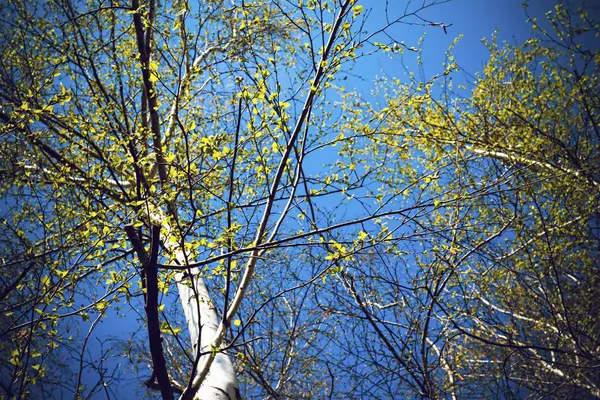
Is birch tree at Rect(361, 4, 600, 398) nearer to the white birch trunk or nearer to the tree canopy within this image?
the tree canopy

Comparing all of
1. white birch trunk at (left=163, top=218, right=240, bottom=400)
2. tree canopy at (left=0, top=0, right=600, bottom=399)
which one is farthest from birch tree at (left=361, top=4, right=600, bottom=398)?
white birch trunk at (left=163, top=218, right=240, bottom=400)

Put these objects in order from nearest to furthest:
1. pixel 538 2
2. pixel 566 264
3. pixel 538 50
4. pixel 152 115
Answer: pixel 152 115 < pixel 538 50 < pixel 566 264 < pixel 538 2

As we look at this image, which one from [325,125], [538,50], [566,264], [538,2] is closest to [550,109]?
[538,50]

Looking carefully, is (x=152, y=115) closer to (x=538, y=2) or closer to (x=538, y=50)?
(x=538, y=50)

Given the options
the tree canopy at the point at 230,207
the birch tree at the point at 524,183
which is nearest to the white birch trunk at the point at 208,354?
the tree canopy at the point at 230,207

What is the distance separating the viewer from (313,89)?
2221mm

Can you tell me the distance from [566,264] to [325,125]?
4.50 m

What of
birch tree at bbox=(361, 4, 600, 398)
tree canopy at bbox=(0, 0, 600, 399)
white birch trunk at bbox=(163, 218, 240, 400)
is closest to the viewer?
tree canopy at bbox=(0, 0, 600, 399)

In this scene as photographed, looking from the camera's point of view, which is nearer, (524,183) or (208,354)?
(208,354)

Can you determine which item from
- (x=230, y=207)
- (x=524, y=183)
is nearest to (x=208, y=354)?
(x=230, y=207)

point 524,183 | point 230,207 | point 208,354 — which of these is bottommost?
point 208,354

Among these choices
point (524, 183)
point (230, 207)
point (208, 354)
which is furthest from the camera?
point (524, 183)

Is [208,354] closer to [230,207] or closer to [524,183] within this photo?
[230,207]

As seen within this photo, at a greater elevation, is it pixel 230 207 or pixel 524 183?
pixel 524 183
